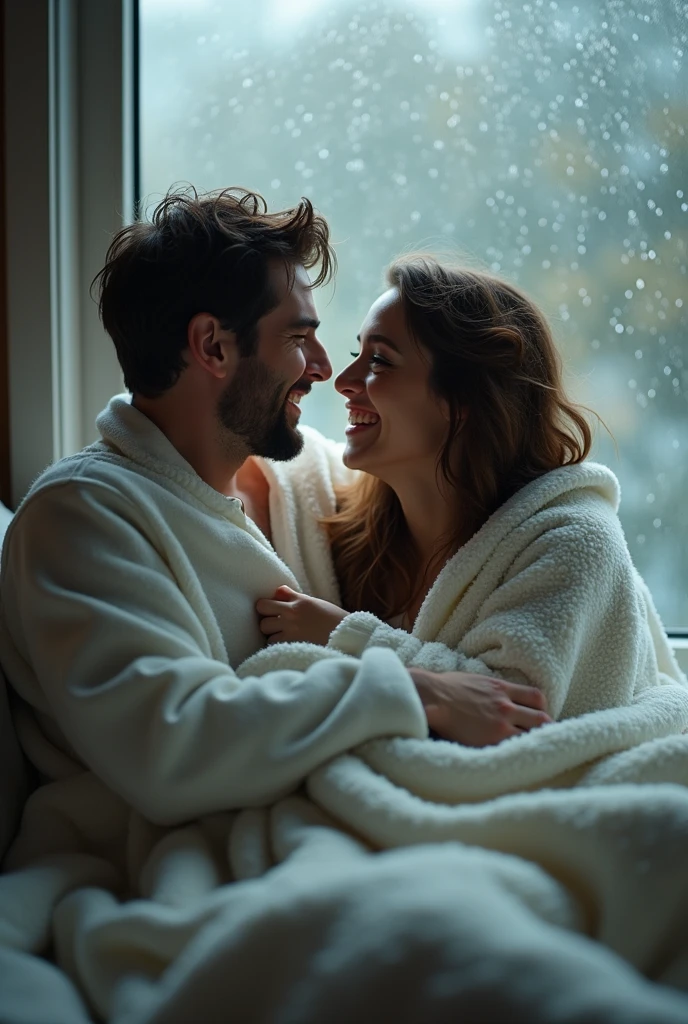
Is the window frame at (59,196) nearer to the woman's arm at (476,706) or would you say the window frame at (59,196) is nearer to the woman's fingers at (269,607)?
the woman's fingers at (269,607)

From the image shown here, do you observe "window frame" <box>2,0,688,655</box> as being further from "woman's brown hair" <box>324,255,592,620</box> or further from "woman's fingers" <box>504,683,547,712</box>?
"woman's fingers" <box>504,683,547,712</box>

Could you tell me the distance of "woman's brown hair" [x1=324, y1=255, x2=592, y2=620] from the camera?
1505 millimetres

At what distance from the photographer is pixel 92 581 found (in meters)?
1.15

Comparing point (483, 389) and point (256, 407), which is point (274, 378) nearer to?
point (256, 407)

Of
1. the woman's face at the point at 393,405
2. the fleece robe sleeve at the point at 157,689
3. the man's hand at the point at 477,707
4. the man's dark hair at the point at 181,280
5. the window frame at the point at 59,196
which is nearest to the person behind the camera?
the fleece robe sleeve at the point at 157,689

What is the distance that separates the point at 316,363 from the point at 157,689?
0.67 metres

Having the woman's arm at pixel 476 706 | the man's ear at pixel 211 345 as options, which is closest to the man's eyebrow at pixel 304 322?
the man's ear at pixel 211 345

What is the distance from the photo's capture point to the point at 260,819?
1075 millimetres

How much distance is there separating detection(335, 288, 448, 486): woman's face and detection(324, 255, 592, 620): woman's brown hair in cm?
2

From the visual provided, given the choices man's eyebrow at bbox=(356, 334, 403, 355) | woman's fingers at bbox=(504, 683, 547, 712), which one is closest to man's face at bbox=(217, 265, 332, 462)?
man's eyebrow at bbox=(356, 334, 403, 355)

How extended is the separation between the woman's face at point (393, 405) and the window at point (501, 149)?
0.35 metres

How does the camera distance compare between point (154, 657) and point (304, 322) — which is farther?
point (304, 322)

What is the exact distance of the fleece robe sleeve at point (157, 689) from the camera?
1.06 meters

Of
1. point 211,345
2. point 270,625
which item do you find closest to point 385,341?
point 211,345
